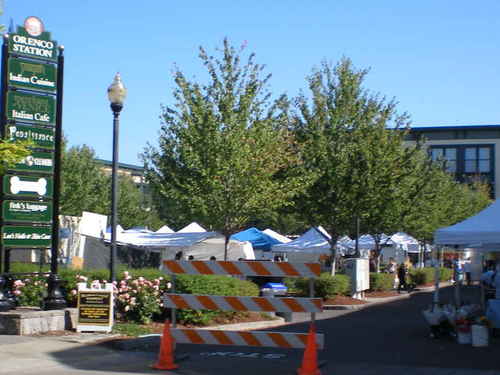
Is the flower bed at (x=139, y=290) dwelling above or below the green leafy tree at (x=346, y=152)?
below

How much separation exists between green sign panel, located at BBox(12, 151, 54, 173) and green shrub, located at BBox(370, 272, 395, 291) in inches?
753

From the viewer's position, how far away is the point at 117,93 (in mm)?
15961

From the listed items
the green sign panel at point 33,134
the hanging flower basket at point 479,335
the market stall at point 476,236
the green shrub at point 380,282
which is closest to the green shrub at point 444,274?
the green shrub at point 380,282

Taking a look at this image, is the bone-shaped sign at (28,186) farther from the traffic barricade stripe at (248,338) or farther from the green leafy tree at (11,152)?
the traffic barricade stripe at (248,338)

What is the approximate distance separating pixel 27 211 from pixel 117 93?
10.3 ft

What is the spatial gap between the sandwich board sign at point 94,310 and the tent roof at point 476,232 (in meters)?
7.16

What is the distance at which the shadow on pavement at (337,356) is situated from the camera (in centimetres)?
1135

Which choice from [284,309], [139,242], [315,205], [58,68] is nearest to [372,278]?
[315,205]

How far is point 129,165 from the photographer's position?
318ft

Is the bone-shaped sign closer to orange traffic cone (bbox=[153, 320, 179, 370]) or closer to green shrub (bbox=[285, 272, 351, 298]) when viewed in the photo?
orange traffic cone (bbox=[153, 320, 179, 370])

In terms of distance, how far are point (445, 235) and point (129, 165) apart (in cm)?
8287

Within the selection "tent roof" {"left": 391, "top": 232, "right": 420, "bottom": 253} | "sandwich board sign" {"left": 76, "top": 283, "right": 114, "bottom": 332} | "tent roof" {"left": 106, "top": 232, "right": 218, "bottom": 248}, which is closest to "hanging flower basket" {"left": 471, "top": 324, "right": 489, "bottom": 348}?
"sandwich board sign" {"left": 76, "top": 283, "right": 114, "bottom": 332}

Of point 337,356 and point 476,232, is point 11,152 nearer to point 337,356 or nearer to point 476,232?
point 337,356

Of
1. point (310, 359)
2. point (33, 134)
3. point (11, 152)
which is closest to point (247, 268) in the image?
point (310, 359)
